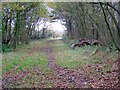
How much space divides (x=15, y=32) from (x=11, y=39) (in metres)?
2.30

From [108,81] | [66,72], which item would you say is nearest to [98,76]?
[108,81]

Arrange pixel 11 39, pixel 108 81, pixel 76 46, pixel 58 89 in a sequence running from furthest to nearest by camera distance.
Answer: pixel 11 39
pixel 76 46
pixel 108 81
pixel 58 89

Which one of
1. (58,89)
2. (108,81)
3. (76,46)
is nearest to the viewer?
(58,89)

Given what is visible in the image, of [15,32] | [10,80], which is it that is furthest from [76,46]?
[10,80]

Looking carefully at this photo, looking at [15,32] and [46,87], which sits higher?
[15,32]

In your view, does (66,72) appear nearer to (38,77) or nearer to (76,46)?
(38,77)

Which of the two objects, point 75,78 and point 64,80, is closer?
point 64,80

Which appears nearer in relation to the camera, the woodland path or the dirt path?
the woodland path

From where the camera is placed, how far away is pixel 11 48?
78.9 ft

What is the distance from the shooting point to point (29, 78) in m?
9.12

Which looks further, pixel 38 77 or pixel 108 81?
pixel 38 77

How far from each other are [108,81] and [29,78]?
3093mm

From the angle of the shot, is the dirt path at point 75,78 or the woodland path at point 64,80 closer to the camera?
the woodland path at point 64,80

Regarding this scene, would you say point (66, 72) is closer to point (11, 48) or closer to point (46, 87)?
point (46, 87)
